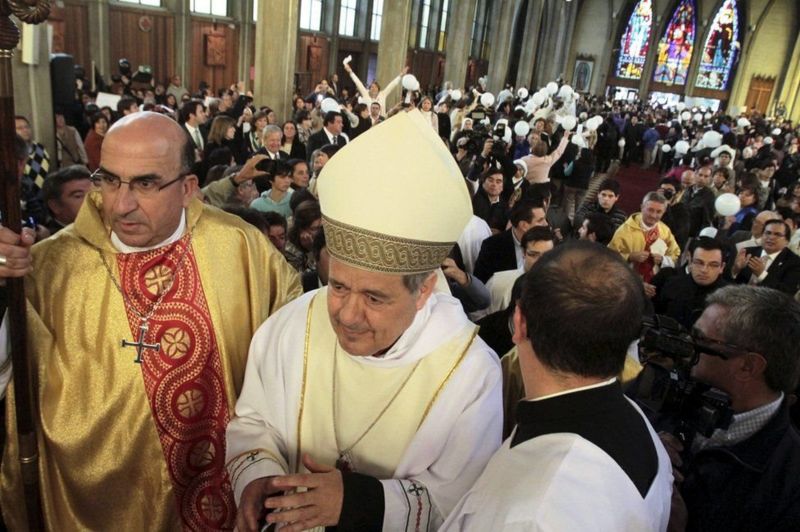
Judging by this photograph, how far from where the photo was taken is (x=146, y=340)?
2.15 meters

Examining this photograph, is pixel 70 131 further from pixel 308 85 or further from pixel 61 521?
pixel 308 85

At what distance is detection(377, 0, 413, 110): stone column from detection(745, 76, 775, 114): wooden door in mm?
30520

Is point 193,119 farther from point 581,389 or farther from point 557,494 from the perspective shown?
point 557,494

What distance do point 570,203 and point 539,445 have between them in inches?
354

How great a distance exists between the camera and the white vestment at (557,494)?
125 cm

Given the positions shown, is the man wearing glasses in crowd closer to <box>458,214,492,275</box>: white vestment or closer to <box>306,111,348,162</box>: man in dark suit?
<box>458,214,492,275</box>: white vestment

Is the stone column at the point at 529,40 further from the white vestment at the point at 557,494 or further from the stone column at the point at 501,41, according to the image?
the white vestment at the point at 557,494

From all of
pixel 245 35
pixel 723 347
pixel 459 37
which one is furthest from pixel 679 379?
pixel 459 37

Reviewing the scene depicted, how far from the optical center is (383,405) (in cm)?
193

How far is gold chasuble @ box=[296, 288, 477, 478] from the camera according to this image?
1.90m

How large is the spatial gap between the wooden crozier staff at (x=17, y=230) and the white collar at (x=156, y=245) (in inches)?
18.2

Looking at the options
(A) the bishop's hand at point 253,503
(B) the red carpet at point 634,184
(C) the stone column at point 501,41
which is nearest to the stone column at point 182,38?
(C) the stone column at point 501,41

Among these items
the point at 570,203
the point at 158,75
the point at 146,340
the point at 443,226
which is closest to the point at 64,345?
the point at 146,340

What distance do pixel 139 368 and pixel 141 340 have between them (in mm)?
99
